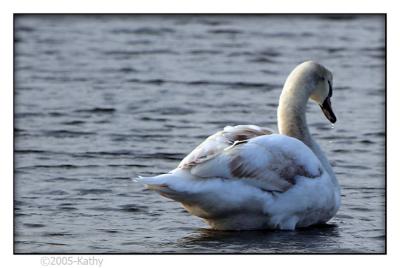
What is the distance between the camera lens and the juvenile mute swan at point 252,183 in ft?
29.3

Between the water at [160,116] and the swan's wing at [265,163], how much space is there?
1.44 feet

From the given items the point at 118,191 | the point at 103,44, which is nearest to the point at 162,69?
the point at 103,44

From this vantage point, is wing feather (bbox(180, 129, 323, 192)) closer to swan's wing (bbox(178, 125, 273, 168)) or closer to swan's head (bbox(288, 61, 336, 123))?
swan's wing (bbox(178, 125, 273, 168))

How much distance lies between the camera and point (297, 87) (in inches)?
394

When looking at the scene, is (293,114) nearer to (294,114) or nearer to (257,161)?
(294,114)

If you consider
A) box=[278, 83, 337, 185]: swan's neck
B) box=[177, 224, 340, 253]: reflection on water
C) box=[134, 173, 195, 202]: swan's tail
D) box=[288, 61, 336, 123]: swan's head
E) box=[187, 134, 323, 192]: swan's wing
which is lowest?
box=[177, 224, 340, 253]: reflection on water

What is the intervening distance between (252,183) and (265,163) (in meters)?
0.19

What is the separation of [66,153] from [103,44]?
6.37 meters

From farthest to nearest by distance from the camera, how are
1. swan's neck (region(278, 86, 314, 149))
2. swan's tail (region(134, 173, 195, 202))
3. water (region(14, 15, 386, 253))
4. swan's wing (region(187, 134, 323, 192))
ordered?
1. swan's neck (region(278, 86, 314, 149))
2. water (region(14, 15, 386, 253))
3. swan's wing (region(187, 134, 323, 192))
4. swan's tail (region(134, 173, 195, 202))

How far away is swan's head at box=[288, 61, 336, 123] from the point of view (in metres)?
10.0

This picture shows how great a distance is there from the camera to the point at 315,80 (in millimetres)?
10133

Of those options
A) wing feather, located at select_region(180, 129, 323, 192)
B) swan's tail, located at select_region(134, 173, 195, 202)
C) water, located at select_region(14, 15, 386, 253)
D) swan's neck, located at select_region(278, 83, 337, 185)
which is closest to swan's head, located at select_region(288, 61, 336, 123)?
swan's neck, located at select_region(278, 83, 337, 185)
